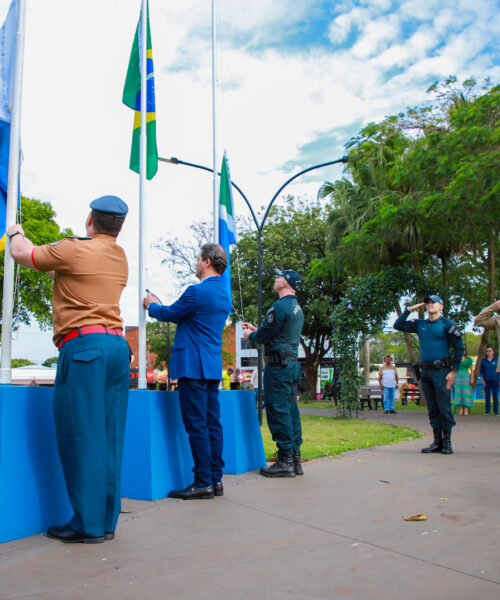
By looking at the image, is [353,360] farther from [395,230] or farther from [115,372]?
[115,372]

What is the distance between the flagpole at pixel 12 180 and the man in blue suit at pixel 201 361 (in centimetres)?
121

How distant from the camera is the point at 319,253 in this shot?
99.2 ft

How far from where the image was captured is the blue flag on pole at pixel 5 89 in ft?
14.1

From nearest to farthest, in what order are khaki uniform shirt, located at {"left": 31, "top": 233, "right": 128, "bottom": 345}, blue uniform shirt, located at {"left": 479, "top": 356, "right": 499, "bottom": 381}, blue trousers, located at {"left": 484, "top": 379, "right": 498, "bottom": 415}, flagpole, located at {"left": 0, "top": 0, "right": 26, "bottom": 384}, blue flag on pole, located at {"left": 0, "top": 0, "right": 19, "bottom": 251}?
khaki uniform shirt, located at {"left": 31, "top": 233, "right": 128, "bottom": 345}, flagpole, located at {"left": 0, "top": 0, "right": 26, "bottom": 384}, blue flag on pole, located at {"left": 0, "top": 0, "right": 19, "bottom": 251}, blue trousers, located at {"left": 484, "top": 379, "right": 498, "bottom": 415}, blue uniform shirt, located at {"left": 479, "top": 356, "right": 499, "bottom": 381}

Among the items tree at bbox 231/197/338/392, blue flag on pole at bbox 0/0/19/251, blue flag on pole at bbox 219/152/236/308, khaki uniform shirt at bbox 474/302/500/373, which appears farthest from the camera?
tree at bbox 231/197/338/392

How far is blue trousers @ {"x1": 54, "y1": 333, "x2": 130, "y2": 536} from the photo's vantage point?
11.0ft

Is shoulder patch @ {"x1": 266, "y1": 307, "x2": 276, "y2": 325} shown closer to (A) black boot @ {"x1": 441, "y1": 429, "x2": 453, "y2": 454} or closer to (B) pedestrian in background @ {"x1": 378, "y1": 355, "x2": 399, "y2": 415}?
(A) black boot @ {"x1": 441, "y1": 429, "x2": 453, "y2": 454}

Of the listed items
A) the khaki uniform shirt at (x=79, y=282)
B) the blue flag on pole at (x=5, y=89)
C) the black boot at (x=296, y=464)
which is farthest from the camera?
the black boot at (x=296, y=464)

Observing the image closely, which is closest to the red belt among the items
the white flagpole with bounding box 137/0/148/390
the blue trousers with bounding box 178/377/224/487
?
the blue trousers with bounding box 178/377/224/487

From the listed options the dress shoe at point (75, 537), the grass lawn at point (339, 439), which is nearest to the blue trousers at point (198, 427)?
the dress shoe at point (75, 537)

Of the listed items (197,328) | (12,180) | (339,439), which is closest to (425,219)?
(339,439)

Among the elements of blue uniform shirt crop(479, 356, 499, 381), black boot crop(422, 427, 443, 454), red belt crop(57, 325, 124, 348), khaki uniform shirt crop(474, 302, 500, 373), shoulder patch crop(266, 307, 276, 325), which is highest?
khaki uniform shirt crop(474, 302, 500, 373)

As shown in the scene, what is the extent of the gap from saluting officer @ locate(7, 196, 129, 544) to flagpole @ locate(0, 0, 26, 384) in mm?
438

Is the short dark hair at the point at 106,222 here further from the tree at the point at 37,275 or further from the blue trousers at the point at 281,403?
the tree at the point at 37,275
